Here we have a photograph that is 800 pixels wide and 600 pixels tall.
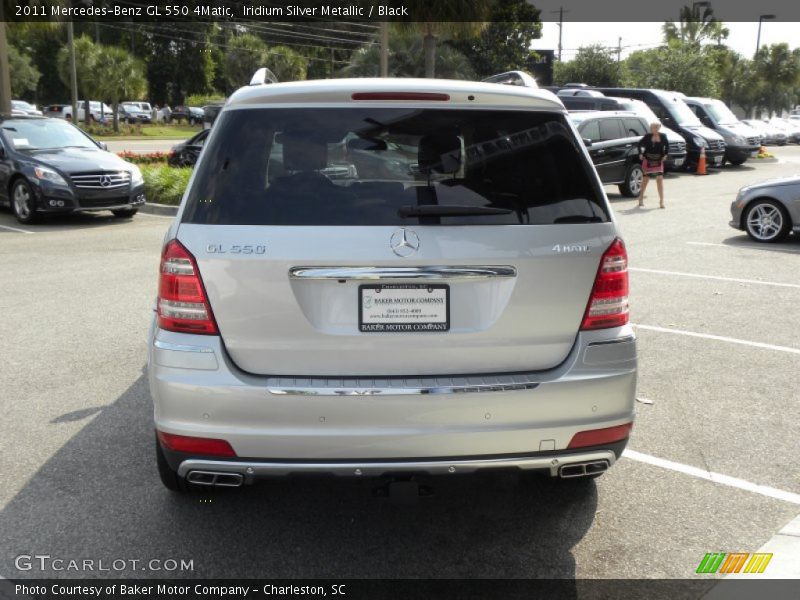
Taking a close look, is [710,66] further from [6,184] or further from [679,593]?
[679,593]

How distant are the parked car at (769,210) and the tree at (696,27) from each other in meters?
64.7

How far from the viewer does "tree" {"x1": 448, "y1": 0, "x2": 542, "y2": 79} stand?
49156 millimetres

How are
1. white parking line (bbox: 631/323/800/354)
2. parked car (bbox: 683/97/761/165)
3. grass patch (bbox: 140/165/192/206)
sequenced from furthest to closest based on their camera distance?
parked car (bbox: 683/97/761/165) → grass patch (bbox: 140/165/192/206) → white parking line (bbox: 631/323/800/354)

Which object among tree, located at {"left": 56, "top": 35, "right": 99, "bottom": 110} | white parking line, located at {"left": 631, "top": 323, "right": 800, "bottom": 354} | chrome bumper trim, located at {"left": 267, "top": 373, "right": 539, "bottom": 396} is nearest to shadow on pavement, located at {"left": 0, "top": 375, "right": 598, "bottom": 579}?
chrome bumper trim, located at {"left": 267, "top": 373, "right": 539, "bottom": 396}

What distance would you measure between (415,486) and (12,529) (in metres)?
1.85

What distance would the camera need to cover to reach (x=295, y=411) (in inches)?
129

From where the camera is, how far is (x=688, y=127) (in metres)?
27.0

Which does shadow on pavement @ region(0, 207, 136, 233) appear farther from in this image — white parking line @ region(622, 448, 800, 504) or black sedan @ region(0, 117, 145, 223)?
white parking line @ region(622, 448, 800, 504)

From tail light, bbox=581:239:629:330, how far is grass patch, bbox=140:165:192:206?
1421 centimetres

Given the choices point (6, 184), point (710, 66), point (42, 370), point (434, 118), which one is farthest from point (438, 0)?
point (434, 118)

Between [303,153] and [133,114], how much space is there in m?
64.0

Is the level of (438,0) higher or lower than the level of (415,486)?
higher

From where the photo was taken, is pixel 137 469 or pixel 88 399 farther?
pixel 88 399

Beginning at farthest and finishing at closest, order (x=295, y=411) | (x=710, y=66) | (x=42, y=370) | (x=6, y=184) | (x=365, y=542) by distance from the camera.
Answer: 1. (x=710, y=66)
2. (x=6, y=184)
3. (x=42, y=370)
4. (x=365, y=542)
5. (x=295, y=411)
